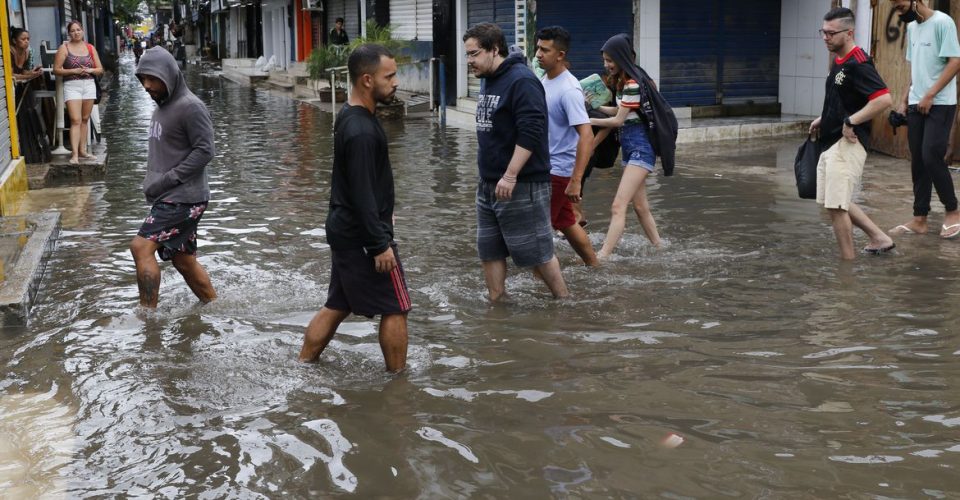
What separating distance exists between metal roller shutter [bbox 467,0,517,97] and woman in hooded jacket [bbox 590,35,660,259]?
31.9 ft

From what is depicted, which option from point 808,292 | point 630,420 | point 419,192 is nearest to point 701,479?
point 630,420

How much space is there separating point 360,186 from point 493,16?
47.2 ft

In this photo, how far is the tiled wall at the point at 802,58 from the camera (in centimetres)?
1656

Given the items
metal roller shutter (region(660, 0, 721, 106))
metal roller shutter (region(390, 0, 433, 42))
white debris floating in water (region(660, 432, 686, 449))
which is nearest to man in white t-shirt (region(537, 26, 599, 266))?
white debris floating in water (region(660, 432, 686, 449))

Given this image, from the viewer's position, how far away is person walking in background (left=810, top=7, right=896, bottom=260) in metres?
7.21

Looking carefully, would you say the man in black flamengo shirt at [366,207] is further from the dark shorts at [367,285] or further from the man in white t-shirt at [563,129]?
the man in white t-shirt at [563,129]

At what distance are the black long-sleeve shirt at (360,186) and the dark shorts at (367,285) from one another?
2.8 inches

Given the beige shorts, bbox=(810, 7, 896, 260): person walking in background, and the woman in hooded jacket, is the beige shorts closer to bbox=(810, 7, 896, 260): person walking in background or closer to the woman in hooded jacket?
bbox=(810, 7, 896, 260): person walking in background

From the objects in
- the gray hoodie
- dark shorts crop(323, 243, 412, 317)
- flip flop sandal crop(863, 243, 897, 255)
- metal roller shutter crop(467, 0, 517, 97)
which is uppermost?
metal roller shutter crop(467, 0, 517, 97)

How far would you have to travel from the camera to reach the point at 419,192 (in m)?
11.5

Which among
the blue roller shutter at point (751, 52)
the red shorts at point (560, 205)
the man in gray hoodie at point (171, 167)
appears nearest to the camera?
the man in gray hoodie at point (171, 167)

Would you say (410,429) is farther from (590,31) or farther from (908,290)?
(590,31)

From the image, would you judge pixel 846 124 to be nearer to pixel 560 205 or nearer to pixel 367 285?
pixel 560 205

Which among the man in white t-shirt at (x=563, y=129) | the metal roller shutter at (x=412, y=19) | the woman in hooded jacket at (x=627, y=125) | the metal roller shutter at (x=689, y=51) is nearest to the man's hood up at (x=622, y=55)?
the woman in hooded jacket at (x=627, y=125)
